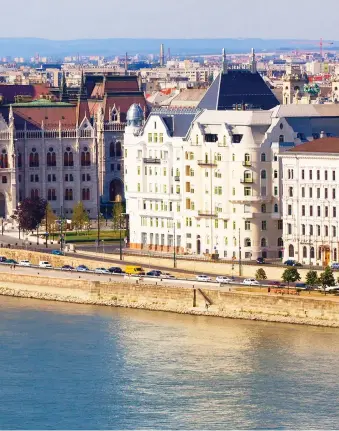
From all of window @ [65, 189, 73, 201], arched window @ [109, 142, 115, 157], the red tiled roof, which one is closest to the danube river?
the red tiled roof

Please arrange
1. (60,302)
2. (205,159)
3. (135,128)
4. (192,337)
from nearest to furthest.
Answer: (192,337) → (60,302) → (205,159) → (135,128)

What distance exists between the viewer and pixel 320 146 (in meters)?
86.8

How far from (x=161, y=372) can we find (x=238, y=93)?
1292 inches

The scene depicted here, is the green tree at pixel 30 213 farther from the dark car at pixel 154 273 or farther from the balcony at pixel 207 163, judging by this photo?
the dark car at pixel 154 273

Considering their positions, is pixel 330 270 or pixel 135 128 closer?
pixel 330 270

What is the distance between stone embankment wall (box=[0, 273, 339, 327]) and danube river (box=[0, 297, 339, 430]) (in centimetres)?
60

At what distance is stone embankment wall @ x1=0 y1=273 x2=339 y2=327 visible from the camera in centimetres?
7544

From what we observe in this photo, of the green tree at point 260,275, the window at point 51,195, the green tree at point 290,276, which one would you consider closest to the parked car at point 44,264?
the green tree at point 260,275

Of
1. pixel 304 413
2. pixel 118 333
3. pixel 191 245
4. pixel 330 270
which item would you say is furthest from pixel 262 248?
pixel 304 413

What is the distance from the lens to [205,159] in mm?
92312

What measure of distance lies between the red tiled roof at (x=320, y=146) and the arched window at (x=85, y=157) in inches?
1462

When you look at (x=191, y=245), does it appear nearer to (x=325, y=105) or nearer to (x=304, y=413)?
(x=325, y=105)

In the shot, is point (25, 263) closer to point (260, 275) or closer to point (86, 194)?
point (260, 275)

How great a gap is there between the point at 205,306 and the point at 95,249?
1852 cm
